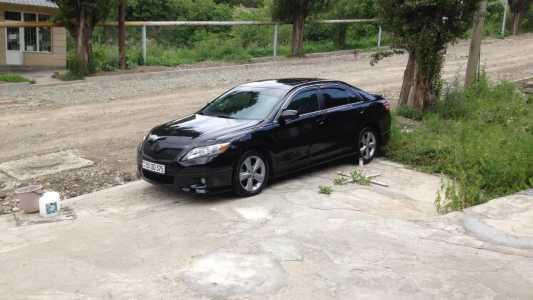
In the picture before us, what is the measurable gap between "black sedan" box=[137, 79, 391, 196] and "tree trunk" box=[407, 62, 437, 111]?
2.88 m

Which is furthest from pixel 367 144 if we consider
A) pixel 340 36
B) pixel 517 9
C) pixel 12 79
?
pixel 517 9

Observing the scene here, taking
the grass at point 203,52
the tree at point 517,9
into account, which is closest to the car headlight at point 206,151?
the grass at point 203,52

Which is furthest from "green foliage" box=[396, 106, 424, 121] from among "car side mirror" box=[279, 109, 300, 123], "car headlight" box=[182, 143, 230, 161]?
"car headlight" box=[182, 143, 230, 161]

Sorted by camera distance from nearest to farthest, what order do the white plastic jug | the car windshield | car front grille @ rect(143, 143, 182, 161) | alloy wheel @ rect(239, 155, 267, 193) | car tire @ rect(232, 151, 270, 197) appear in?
the white plastic jug < car front grille @ rect(143, 143, 182, 161) < car tire @ rect(232, 151, 270, 197) < alloy wheel @ rect(239, 155, 267, 193) < the car windshield

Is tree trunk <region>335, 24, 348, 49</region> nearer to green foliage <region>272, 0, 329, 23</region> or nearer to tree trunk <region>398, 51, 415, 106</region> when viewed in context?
green foliage <region>272, 0, 329, 23</region>

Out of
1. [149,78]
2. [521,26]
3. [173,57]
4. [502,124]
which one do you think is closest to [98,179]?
[502,124]

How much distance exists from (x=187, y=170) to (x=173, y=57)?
1803 centimetres

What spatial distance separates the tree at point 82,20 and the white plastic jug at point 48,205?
43.1 ft

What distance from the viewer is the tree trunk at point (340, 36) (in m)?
31.4

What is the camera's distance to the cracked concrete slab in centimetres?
1015

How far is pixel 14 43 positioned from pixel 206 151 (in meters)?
20.1

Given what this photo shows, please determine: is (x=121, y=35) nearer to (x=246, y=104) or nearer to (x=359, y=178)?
(x=246, y=104)

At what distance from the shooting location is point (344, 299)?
5.41 metres

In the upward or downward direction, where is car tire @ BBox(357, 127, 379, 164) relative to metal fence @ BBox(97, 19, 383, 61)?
downward
